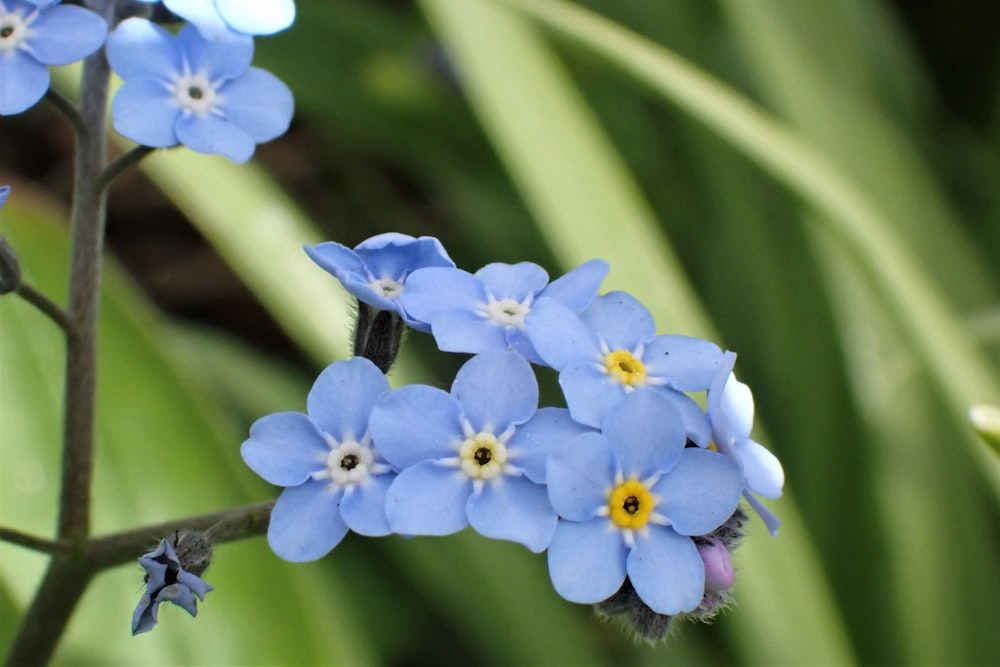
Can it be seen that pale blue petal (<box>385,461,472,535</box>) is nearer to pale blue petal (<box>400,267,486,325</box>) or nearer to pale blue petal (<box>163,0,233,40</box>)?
pale blue petal (<box>400,267,486,325</box>)

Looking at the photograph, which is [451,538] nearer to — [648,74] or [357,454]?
[648,74]

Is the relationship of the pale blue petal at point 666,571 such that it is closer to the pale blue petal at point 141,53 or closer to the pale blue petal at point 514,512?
the pale blue petal at point 514,512

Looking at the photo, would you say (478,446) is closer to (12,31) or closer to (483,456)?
(483,456)

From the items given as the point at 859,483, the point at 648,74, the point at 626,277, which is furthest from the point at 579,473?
the point at 859,483

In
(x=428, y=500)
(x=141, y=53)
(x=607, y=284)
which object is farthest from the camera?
(x=607, y=284)

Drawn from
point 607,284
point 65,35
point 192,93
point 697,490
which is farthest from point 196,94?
point 607,284

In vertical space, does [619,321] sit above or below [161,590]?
above

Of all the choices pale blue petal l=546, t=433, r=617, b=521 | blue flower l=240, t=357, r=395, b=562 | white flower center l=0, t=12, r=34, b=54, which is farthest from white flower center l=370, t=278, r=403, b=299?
white flower center l=0, t=12, r=34, b=54
